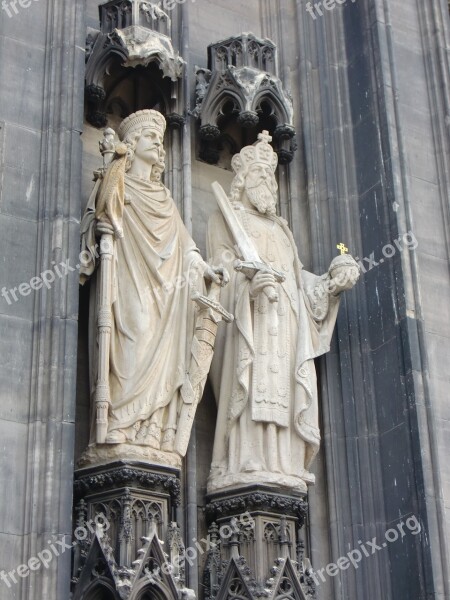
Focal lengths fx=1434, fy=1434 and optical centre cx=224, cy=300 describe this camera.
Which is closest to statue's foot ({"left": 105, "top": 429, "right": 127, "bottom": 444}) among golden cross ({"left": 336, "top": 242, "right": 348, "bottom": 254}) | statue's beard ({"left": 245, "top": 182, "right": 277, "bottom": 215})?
statue's beard ({"left": 245, "top": 182, "right": 277, "bottom": 215})

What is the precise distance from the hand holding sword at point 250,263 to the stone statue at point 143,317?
39cm

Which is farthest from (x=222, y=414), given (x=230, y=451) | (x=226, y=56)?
(x=226, y=56)

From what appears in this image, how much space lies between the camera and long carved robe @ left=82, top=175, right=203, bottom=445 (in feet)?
41.9

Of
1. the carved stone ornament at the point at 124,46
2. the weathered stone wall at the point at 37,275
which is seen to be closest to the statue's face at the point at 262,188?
the carved stone ornament at the point at 124,46

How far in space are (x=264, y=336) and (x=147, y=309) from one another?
1241 millimetres

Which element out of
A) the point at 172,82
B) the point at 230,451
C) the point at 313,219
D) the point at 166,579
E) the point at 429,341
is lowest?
the point at 166,579

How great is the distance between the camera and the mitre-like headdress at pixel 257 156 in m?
14.8

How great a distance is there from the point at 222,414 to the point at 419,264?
2.69m

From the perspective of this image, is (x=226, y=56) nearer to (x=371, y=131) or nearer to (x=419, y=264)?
(x=371, y=131)

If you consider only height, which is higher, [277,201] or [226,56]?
[226,56]

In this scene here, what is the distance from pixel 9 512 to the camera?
37.8ft

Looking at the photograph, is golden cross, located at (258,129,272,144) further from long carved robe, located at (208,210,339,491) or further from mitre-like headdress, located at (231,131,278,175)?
long carved robe, located at (208,210,339,491)

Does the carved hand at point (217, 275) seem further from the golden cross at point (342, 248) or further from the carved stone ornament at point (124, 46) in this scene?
the carved stone ornament at point (124, 46)

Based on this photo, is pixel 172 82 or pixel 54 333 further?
pixel 172 82
